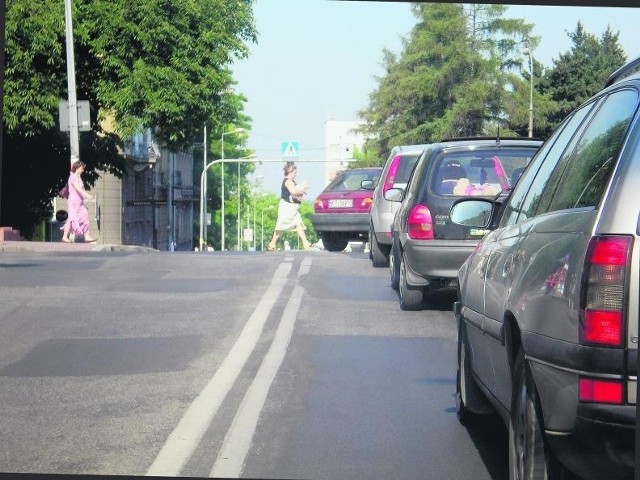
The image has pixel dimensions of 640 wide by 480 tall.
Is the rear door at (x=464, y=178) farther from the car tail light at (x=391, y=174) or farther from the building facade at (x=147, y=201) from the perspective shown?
the building facade at (x=147, y=201)

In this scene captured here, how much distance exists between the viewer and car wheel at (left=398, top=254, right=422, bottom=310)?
1330 centimetres

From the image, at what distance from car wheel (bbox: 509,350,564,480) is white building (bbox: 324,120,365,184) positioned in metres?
9.61

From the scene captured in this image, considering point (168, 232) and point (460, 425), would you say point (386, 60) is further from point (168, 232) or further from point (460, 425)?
point (168, 232)

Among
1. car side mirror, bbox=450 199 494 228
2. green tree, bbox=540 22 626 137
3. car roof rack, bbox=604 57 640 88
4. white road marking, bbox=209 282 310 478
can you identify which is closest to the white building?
green tree, bbox=540 22 626 137

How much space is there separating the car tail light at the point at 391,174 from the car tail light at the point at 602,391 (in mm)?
12687

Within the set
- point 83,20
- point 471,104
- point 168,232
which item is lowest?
point 168,232

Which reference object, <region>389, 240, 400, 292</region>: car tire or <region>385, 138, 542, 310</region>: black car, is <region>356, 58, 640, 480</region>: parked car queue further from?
<region>389, 240, 400, 292</region>: car tire

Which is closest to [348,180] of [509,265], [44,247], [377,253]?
[377,253]

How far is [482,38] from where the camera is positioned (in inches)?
555

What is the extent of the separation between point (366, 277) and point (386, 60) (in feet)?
11.9

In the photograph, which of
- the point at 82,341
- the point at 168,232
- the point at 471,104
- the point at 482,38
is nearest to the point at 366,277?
the point at 471,104

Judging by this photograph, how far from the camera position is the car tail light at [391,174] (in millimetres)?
17125

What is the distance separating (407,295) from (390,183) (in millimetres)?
4158

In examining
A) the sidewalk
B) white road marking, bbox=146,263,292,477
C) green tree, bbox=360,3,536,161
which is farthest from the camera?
the sidewalk
